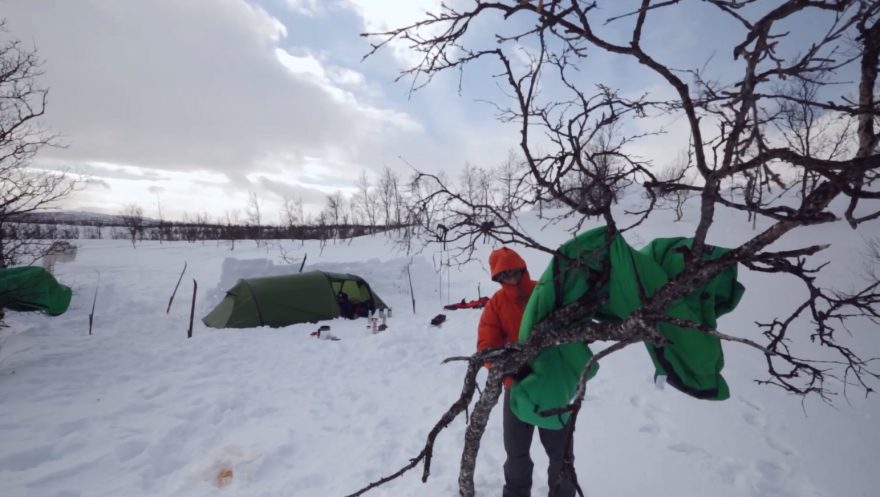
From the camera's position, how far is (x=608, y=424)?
4062mm

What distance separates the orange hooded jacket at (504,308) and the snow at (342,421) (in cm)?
50

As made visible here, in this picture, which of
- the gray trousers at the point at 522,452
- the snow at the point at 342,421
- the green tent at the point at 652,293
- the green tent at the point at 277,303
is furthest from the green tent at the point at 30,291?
the green tent at the point at 652,293

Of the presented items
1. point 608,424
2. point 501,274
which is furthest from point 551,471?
point 608,424

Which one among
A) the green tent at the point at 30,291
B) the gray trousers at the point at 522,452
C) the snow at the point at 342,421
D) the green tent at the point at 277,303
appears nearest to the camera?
the gray trousers at the point at 522,452

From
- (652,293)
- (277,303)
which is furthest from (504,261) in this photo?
(277,303)

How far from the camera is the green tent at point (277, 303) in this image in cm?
908

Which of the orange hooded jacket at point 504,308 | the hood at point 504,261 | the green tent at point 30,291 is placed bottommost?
the green tent at point 30,291

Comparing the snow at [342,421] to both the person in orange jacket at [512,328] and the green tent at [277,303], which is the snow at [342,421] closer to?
the person in orange jacket at [512,328]

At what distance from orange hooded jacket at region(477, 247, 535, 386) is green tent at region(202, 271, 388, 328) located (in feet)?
26.7

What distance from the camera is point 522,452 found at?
2691mm

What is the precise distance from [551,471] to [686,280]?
2.05 m

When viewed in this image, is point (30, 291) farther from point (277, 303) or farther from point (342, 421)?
point (342, 421)

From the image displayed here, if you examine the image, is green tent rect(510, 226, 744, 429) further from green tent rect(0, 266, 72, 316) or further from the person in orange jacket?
green tent rect(0, 266, 72, 316)

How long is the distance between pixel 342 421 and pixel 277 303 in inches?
224
